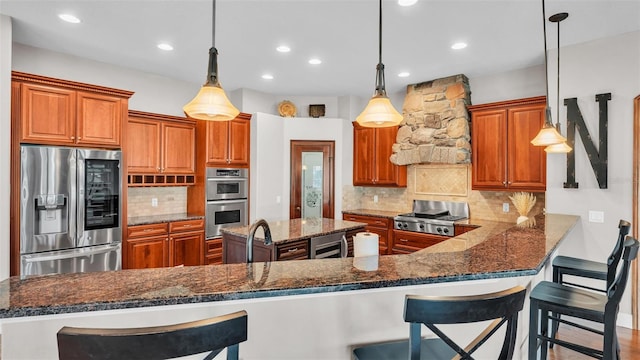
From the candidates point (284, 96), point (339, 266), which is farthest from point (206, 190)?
point (339, 266)

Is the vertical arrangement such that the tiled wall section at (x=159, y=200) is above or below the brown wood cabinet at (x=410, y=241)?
above

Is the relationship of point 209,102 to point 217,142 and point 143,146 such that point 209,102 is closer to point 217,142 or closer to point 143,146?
point 143,146

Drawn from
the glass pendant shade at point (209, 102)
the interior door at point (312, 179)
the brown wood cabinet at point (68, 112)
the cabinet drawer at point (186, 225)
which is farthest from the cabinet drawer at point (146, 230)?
the glass pendant shade at point (209, 102)

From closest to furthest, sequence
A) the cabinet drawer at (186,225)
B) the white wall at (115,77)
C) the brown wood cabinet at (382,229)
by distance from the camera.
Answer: the white wall at (115,77)
the cabinet drawer at (186,225)
the brown wood cabinet at (382,229)

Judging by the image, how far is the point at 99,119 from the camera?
3863 mm

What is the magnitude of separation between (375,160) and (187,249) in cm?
318

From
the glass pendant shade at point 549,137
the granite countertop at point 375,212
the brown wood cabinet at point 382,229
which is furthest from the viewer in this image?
the granite countertop at point 375,212

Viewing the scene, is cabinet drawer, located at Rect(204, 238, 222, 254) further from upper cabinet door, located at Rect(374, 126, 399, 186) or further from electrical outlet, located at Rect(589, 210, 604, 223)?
electrical outlet, located at Rect(589, 210, 604, 223)

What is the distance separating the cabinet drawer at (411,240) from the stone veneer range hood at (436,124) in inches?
42.0

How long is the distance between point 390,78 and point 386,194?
2007mm

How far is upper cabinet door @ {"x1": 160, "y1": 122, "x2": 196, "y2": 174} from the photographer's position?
481cm

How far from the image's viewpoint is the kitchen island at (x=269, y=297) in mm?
1102

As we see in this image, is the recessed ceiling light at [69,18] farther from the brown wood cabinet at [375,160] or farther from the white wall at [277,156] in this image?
the brown wood cabinet at [375,160]

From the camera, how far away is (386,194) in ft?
19.6
